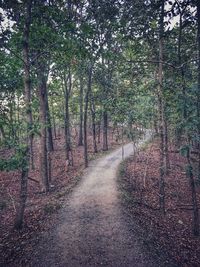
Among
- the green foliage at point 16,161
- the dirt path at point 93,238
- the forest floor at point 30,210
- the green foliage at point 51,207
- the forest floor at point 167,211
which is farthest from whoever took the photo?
the green foliage at point 51,207

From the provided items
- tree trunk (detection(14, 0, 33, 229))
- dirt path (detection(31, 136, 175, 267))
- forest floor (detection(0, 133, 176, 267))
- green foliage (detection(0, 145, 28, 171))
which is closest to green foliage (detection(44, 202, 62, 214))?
forest floor (detection(0, 133, 176, 267))

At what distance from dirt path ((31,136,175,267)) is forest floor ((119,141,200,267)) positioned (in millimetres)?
776

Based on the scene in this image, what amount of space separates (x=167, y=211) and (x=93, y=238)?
6063mm

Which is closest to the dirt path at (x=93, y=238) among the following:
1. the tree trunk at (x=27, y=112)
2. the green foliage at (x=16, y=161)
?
the tree trunk at (x=27, y=112)

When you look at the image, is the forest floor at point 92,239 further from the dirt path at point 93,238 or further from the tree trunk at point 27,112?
the tree trunk at point 27,112

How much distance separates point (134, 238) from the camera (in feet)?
29.9

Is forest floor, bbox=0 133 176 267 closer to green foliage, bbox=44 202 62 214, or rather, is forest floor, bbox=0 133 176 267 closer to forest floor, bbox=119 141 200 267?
green foliage, bbox=44 202 62 214

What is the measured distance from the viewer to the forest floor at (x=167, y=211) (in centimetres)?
931

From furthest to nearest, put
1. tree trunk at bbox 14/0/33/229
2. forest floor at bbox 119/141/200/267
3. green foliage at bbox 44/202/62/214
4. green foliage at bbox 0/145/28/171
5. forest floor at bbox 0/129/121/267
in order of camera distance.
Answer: green foliage at bbox 44/202/62/214 < forest floor at bbox 119/141/200/267 < tree trunk at bbox 14/0/33/229 < forest floor at bbox 0/129/121/267 < green foliage at bbox 0/145/28/171

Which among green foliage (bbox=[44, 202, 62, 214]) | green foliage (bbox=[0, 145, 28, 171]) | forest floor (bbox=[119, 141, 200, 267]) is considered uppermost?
green foliage (bbox=[0, 145, 28, 171])

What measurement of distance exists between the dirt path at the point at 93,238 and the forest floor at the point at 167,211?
0.78 metres

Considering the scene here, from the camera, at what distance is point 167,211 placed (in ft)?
43.5

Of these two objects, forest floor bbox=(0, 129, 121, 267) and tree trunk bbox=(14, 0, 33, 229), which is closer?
forest floor bbox=(0, 129, 121, 267)

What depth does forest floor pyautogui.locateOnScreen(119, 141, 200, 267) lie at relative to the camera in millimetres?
9309
